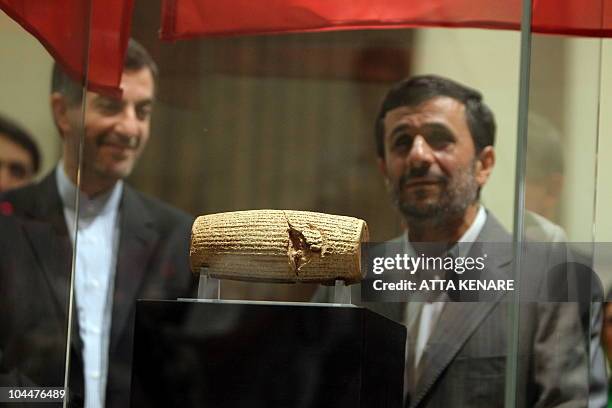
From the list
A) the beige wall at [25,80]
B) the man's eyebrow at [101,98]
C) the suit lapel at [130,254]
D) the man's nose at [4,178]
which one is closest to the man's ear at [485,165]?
the suit lapel at [130,254]

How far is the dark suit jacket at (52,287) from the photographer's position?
12.3 feet

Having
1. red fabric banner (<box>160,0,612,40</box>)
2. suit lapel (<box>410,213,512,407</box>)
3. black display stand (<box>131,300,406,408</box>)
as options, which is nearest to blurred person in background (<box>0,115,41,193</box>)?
red fabric banner (<box>160,0,612,40</box>)

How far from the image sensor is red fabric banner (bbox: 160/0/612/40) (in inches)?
160

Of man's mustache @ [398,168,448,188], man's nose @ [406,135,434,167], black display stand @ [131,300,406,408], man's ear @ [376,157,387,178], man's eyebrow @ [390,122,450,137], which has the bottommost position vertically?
black display stand @ [131,300,406,408]

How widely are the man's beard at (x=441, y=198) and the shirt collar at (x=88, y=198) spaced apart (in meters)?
0.86

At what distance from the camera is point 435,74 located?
4.12 meters

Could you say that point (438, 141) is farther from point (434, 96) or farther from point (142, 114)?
point (142, 114)

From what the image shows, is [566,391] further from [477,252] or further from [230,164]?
[230,164]

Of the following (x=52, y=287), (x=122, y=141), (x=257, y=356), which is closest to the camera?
(x=257, y=356)

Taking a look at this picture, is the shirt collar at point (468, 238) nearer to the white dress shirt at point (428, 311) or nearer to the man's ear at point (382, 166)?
the white dress shirt at point (428, 311)

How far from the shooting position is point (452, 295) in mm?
3838

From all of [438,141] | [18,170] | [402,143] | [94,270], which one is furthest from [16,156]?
[438,141]

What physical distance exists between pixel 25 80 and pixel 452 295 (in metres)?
1.37

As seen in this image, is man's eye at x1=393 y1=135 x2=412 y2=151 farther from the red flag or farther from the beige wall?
the beige wall
